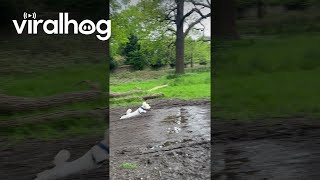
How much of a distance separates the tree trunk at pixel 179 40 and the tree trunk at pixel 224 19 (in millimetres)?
197

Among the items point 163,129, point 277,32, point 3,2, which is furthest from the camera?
point 277,32

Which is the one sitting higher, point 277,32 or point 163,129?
point 277,32

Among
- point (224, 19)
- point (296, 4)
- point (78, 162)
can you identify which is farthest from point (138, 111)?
point (296, 4)

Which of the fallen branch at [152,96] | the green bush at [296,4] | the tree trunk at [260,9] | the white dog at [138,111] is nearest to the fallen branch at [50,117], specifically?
the white dog at [138,111]

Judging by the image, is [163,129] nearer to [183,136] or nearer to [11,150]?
[183,136]

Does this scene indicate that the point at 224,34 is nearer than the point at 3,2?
No

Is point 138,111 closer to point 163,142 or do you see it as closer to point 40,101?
point 163,142

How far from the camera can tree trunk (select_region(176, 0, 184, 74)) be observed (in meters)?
2.79

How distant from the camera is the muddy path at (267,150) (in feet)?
9.72

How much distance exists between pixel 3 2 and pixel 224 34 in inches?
49.7

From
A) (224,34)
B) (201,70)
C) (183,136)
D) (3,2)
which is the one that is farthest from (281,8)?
(3,2)

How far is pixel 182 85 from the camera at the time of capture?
9.39ft

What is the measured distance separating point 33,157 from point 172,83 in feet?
2.89

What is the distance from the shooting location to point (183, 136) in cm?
285
